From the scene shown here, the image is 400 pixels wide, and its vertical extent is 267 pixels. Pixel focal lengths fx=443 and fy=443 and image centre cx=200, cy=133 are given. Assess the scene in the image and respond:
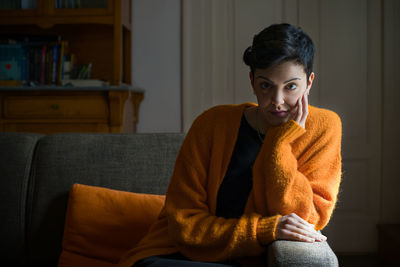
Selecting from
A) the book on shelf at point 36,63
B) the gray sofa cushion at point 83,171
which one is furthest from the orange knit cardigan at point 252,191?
the book on shelf at point 36,63

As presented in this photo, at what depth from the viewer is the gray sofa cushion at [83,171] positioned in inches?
63.4

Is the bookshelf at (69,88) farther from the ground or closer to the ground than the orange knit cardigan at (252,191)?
farther from the ground

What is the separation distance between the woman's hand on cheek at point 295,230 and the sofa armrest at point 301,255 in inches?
1.3

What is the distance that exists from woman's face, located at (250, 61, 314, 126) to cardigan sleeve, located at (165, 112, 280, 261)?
219mm

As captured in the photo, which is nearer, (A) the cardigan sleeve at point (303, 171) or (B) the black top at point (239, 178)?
(A) the cardigan sleeve at point (303, 171)

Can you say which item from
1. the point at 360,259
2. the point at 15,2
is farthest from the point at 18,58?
the point at 360,259

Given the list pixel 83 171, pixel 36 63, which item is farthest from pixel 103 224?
pixel 36 63

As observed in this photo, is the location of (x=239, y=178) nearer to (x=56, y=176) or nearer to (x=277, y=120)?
(x=277, y=120)

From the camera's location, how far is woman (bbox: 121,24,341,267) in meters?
1.15

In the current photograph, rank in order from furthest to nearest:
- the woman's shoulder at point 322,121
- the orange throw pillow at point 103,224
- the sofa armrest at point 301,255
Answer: the orange throw pillow at point 103,224
the woman's shoulder at point 322,121
the sofa armrest at point 301,255

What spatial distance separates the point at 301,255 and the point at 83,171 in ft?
3.05

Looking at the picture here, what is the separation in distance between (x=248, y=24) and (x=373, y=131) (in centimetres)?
108

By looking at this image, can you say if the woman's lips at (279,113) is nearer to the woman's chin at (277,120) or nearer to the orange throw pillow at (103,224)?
the woman's chin at (277,120)

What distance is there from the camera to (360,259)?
9.27ft
